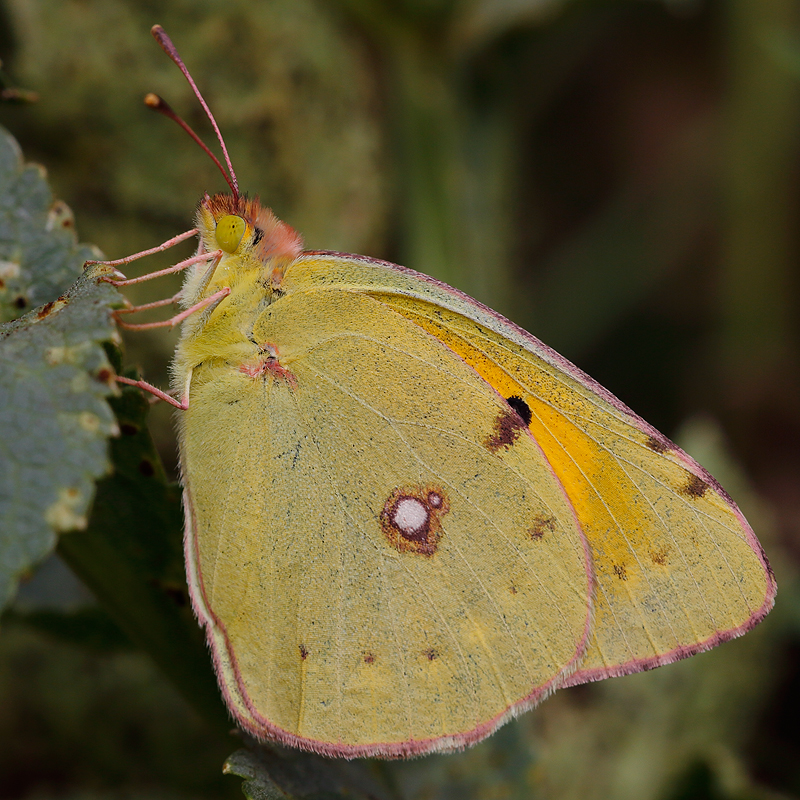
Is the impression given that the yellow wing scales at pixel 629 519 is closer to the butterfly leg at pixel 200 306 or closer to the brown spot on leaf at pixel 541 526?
the brown spot on leaf at pixel 541 526

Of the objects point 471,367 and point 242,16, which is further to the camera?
point 242,16

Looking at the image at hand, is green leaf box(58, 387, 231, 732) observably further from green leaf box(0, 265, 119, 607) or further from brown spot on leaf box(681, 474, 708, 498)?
brown spot on leaf box(681, 474, 708, 498)

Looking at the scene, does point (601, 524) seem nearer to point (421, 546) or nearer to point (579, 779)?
point (421, 546)

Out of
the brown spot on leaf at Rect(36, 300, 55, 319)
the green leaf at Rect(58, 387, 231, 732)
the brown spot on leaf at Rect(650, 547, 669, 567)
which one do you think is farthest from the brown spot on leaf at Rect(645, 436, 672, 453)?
the brown spot on leaf at Rect(36, 300, 55, 319)

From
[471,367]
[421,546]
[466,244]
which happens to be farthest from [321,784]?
[466,244]

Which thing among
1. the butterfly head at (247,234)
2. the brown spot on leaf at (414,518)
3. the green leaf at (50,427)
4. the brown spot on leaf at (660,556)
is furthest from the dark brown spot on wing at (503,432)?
the green leaf at (50,427)

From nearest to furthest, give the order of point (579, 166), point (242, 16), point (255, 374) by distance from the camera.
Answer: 1. point (255, 374)
2. point (242, 16)
3. point (579, 166)

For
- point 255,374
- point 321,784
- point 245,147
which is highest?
point 255,374
